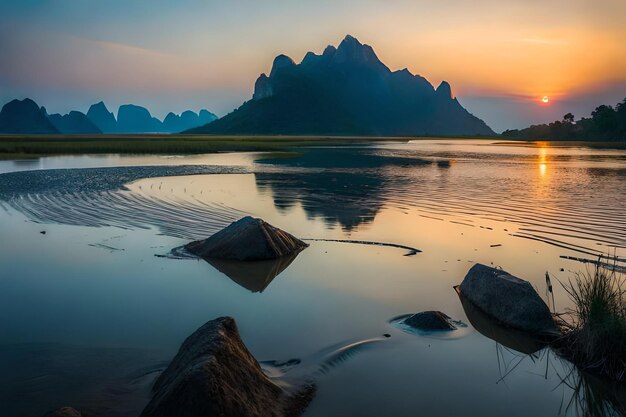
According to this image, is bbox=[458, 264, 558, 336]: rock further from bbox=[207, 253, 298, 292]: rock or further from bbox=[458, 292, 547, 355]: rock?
bbox=[207, 253, 298, 292]: rock

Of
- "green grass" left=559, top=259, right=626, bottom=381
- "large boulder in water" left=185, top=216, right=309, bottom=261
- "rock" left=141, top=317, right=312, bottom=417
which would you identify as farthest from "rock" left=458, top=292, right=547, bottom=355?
"large boulder in water" left=185, top=216, right=309, bottom=261

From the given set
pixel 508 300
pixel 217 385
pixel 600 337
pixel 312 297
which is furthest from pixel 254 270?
pixel 600 337

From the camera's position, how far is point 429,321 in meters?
8.20

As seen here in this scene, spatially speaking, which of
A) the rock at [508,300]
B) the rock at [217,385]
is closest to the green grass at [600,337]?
the rock at [508,300]

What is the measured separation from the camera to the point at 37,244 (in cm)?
1377

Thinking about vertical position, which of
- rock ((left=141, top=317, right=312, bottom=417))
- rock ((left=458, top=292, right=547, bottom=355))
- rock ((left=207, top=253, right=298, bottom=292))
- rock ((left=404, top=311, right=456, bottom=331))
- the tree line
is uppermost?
the tree line

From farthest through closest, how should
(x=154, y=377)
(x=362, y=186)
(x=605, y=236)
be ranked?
(x=362, y=186), (x=605, y=236), (x=154, y=377)

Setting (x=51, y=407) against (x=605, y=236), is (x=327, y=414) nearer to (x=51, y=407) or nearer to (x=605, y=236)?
(x=51, y=407)

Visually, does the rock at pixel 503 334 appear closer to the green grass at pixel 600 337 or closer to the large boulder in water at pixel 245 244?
the green grass at pixel 600 337

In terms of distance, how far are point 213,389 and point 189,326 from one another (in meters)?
3.44

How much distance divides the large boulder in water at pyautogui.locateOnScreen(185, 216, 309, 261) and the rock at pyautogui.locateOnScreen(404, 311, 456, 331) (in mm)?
5141

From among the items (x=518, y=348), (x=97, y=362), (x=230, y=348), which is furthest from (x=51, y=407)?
(x=518, y=348)

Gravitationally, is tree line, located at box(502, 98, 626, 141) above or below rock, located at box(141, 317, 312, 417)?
above

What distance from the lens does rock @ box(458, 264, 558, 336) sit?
8031 mm
